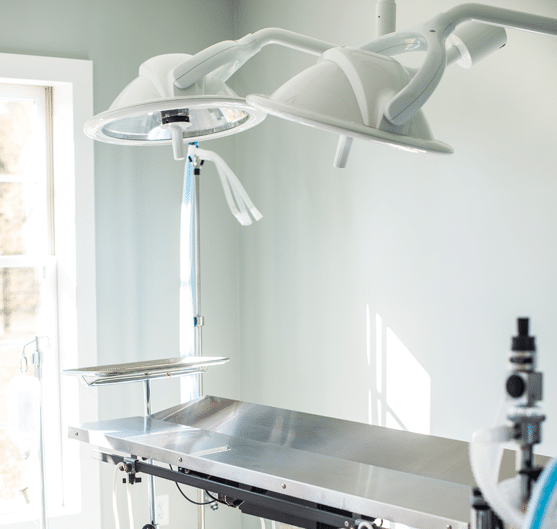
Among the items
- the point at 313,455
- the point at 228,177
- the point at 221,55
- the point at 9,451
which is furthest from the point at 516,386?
the point at 9,451

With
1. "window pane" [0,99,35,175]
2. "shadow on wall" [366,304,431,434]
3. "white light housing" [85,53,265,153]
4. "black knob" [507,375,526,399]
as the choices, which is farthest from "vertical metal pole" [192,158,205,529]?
"black knob" [507,375,526,399]

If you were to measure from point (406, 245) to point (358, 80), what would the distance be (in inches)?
58.7

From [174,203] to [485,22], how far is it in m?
2.38

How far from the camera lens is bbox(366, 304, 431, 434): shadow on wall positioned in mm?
2293

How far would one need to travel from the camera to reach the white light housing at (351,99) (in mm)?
882

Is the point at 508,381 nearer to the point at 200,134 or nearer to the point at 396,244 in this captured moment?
the point at 200,134

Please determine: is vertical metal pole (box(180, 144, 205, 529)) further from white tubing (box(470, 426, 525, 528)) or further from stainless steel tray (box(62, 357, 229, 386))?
white tubing (box(470, 426, 525, 528))

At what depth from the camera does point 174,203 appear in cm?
327

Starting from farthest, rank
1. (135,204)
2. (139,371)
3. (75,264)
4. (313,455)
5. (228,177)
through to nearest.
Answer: (135,204)
(75,264)
(228,177)
(139,371)
(313,455)

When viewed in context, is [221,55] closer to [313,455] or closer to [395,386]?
[313,455]

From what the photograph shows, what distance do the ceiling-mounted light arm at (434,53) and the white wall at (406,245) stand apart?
0.92 metres

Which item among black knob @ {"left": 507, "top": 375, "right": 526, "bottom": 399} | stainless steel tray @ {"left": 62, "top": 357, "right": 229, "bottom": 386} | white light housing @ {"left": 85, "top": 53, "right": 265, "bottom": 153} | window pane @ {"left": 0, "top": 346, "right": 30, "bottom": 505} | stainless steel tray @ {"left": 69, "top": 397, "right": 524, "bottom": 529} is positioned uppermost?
white light housing @ {"left": 85, "top": 53, "right": 265, "bottom": 153}

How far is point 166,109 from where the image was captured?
1271mm

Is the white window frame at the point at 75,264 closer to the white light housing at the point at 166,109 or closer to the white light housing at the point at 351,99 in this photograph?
the white light housing at the point at 166,109
